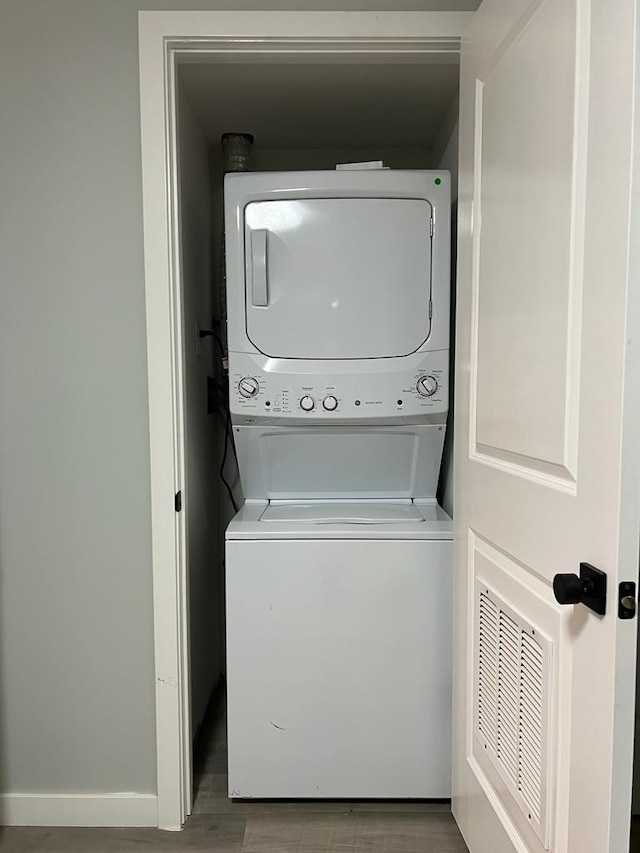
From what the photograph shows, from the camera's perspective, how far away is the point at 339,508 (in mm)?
1954

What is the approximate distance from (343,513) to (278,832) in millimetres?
895

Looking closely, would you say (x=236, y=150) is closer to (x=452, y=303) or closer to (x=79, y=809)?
(x=452, y=303)

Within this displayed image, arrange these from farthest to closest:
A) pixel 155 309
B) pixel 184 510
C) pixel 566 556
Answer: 1. pixel 184 510
2. pixel 155 309
3. pixel 566 556

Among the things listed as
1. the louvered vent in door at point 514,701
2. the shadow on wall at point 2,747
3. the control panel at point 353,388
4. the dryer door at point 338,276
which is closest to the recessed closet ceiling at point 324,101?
the dryer door at point 338,276

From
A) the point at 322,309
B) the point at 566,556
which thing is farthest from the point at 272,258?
the point at 566,556

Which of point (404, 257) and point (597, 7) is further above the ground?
point (597, 7)

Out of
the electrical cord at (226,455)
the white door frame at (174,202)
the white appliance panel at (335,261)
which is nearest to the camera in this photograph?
the white door frame at (174,202)

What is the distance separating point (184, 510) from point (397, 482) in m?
0.71

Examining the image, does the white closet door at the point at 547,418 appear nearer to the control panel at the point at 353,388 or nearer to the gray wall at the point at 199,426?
the control panel at the point at 353,388

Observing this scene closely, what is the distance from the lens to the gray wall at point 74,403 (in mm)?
1584

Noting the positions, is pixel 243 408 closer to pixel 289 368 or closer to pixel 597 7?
pixel 289 368

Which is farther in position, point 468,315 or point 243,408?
point 243,408

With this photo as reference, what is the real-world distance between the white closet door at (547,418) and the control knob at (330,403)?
444 mm

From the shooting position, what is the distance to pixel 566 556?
983 mm
